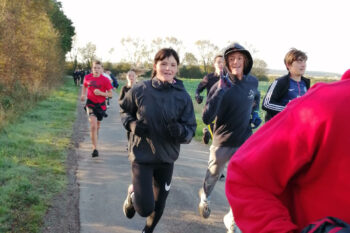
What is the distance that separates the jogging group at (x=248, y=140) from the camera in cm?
112

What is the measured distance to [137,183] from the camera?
332 centimetres

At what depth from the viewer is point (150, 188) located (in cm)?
331

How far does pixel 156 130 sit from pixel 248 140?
2.10 metres

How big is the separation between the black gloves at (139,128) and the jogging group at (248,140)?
0.4 inches

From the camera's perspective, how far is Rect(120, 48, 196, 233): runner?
10.9ft

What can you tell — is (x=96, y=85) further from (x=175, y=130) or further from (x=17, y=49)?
(x=17, y=49)

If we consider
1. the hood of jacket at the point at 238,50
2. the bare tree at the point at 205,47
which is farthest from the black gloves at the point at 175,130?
the bare tree at the point at 205,47

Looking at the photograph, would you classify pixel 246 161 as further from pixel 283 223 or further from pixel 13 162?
pixel 13 162

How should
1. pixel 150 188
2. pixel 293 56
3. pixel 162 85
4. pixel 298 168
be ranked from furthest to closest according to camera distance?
pixel 293 56 → pixel 162 85 → pixel 150 188 → pixel 298 168

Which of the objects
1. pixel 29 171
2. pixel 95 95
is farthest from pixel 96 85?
pixel 29 171

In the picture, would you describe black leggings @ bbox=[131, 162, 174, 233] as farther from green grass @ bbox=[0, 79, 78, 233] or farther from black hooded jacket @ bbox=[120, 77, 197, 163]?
green grass @ bbox=[0, 79, 78, 233]

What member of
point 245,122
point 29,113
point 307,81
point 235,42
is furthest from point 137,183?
point 29,113

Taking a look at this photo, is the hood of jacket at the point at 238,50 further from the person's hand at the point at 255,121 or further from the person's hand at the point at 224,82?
the person's hand at the point at 255,121

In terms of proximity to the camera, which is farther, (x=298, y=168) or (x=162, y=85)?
(x=162, y=85)
